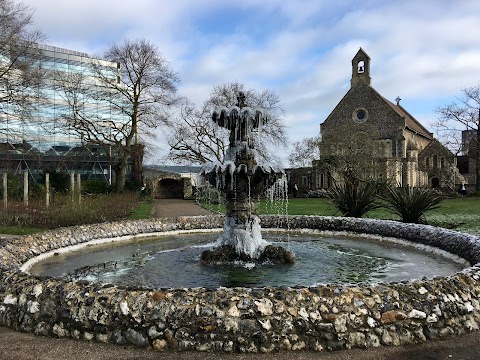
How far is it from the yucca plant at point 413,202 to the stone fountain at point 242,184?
21.9 feet

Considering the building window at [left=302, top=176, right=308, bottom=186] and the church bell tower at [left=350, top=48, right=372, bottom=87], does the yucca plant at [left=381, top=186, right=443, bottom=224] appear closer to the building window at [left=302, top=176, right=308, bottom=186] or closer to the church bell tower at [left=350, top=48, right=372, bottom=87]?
the building window at [left=302, top=176, right=308, bottom=186]

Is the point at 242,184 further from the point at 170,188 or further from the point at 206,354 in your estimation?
the point at 170,188

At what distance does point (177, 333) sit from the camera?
415 centimetres

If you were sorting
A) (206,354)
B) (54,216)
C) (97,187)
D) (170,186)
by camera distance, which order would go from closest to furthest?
(206,354)
(54,216)
(97,187)
(170,186)

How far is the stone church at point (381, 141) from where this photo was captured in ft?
131

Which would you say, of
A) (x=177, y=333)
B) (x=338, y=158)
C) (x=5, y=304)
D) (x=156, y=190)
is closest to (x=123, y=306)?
(x=177, y=333)

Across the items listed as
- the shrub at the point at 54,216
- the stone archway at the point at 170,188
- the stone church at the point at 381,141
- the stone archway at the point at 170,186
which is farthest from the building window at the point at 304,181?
the shrub at the point at 54,216

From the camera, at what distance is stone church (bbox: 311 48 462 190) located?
39812 mm

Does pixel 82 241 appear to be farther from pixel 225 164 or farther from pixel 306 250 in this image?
pixel 306 250

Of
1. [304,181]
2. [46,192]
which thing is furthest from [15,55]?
[304,181]

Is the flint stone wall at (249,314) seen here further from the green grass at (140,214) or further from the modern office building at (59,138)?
the modern office building at (59,138)

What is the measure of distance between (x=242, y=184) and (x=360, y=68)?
52482 millimetres

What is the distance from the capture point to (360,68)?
56656mm

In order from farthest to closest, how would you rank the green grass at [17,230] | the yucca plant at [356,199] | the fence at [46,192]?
1. the fence at [46,192]
2. the yucca plant at [356,199]
3. the green grass at [17,230]
